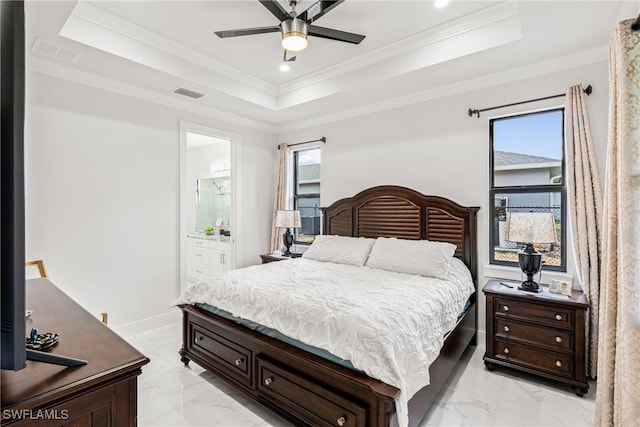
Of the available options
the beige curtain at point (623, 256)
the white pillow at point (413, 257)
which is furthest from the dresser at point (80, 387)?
the white pillow at point (413, 257)

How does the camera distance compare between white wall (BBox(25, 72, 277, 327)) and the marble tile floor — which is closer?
the marble tile floor

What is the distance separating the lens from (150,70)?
3.05m

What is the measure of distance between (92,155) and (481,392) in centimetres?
410

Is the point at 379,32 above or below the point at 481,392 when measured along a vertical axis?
above

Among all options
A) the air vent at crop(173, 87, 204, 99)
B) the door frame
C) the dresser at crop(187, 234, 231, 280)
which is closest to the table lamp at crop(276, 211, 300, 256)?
the door frame

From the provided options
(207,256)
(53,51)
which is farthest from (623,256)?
(207,256)

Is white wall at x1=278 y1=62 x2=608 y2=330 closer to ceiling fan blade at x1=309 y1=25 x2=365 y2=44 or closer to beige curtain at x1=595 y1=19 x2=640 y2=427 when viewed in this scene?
beige curtain at x1=595 y1=19 x2=640 y2=427

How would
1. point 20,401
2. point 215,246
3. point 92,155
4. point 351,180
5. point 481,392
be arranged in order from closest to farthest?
point 20,401 → point 481,392 → point 92,155 → point 351,180 → point 215,246

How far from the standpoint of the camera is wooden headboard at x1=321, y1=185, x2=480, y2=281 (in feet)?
10.9

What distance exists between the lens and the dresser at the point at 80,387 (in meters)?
0.83

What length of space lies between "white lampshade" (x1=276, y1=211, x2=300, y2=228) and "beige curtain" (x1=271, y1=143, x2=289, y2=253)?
1.26 feet

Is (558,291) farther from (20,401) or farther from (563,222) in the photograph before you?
(20,401)

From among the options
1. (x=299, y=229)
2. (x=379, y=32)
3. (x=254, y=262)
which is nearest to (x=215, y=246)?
(x=254, y=262)

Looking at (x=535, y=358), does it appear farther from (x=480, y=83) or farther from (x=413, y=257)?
(x=480, y=83)
